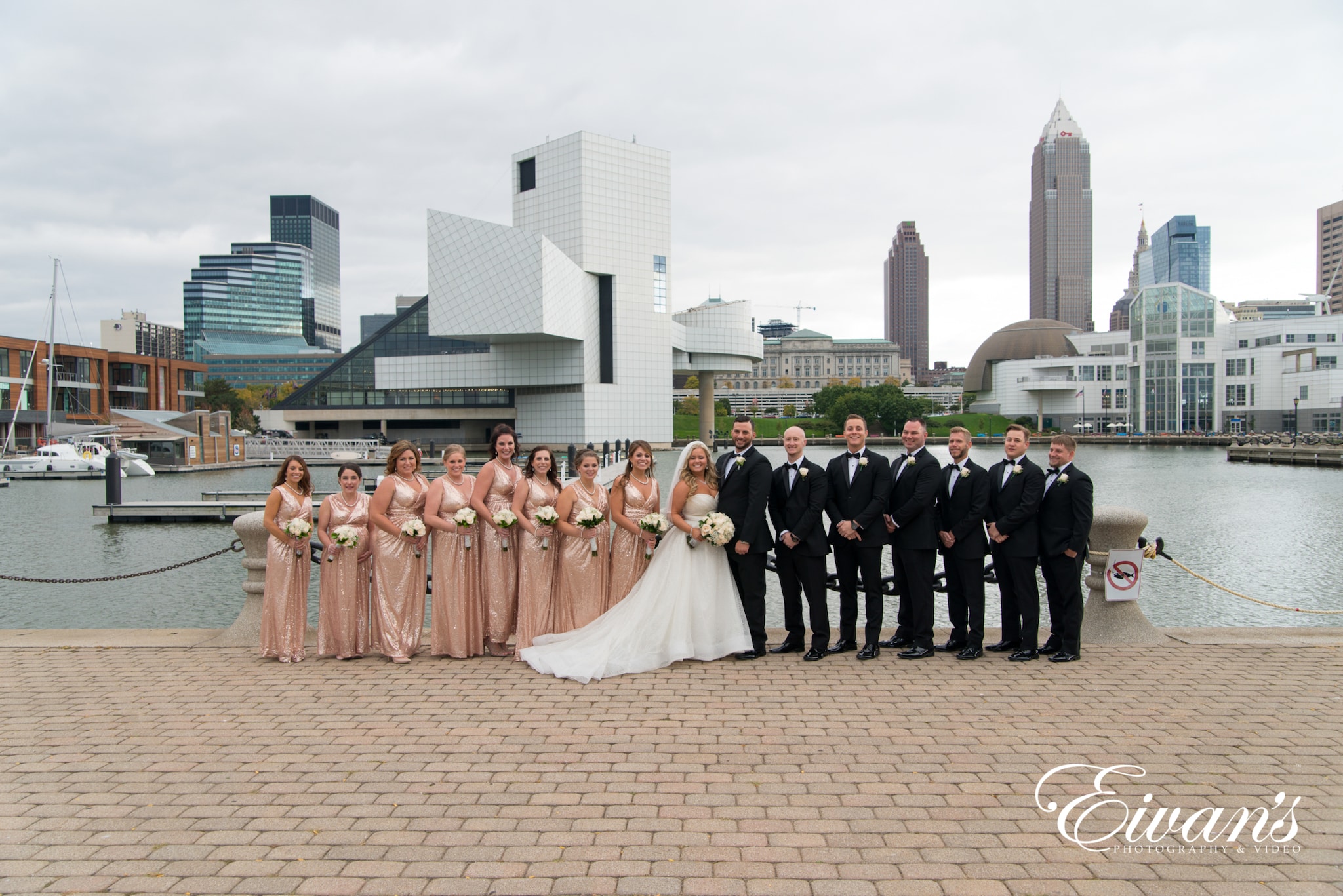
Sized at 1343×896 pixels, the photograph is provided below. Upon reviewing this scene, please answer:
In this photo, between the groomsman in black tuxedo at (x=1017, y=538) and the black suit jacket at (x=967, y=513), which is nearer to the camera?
the groomsman in black tuxedo at (x=1017, y=538)

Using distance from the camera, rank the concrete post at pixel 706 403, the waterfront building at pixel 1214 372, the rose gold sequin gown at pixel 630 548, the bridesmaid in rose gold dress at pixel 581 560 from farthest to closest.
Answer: the waterfront building at pixel 1214 372 → the concrete post at pixel 706 403 → the rose gold sequin gown at pixel 630 548 → the bridesmaid in rose gold dress at pixel 581 560

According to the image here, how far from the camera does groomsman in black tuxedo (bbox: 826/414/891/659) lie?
6.76 metres

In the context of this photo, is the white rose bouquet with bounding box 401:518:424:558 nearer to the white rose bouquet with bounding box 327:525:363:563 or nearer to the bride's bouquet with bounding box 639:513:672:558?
the white rose bouquet with bounding box 327:525:363:563

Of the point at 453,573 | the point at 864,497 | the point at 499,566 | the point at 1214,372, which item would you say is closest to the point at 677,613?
the point at 499,566

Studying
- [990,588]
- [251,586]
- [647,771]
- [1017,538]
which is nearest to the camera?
[647,771]

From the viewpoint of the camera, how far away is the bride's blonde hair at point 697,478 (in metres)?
6.89

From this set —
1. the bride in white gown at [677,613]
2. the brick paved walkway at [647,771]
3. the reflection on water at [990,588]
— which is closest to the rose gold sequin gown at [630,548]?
the bride in white gown at [677,613]

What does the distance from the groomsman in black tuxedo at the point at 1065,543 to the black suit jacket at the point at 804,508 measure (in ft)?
5.90

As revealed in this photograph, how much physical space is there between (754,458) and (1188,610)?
29.2ft

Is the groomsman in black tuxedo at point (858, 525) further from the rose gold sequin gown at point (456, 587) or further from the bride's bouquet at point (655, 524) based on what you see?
the rose gold sequin gown at point (456, 587)

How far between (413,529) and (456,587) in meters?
0.60

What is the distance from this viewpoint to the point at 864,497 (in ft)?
22.5

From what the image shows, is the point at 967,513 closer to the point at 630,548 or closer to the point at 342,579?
the point at 630,548

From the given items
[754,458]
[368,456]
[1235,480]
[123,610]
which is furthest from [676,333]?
[754,458]
